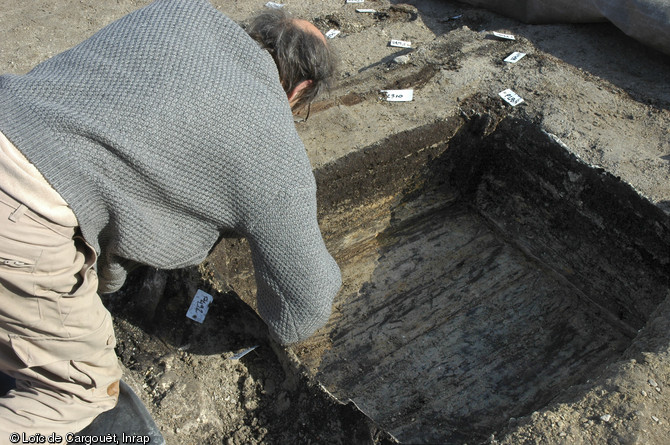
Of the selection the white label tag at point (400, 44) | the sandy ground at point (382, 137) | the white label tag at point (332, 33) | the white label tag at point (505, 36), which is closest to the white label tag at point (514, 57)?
the sandy ground at point (382, 137)

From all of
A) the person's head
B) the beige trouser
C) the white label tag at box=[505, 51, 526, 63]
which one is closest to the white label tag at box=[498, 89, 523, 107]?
the white label tag at box=[505, 51, 526, 63]

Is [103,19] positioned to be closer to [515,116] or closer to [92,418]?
[515,116]

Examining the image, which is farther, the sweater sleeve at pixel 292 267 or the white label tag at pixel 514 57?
the white label tag at pixel 514 57

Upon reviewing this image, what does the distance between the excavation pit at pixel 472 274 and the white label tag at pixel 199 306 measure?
11 centimetres

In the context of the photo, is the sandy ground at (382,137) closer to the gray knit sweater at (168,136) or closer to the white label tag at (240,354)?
the white label tag at (240,354)

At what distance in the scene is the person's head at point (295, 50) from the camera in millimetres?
1696

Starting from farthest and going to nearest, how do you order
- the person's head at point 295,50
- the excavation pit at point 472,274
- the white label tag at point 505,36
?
the white label tag at point 505,36 → the excavation pit at point 472,274 → the person's head at point 295,50

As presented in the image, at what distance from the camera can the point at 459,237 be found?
3.32m

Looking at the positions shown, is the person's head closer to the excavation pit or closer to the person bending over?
the person bending over

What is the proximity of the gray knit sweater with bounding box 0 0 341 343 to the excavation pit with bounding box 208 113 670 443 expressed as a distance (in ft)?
3.03

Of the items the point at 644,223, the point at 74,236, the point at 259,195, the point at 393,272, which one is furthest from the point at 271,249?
the point at 644,223

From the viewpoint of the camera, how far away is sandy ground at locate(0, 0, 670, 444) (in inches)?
73.2

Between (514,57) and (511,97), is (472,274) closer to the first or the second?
(511,97)

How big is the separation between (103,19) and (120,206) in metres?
3.95
